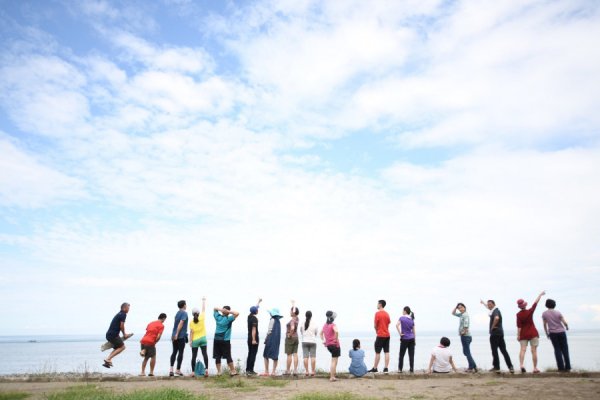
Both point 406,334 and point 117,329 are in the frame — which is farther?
point 406,334

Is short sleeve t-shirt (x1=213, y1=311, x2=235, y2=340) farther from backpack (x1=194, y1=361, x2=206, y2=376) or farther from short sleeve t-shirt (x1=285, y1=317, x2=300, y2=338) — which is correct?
short sleeve t-shirt (x1=285, y1=317, x2=300, y2=338)

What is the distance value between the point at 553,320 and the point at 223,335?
402 inches

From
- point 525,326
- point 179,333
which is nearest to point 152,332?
point 179,333

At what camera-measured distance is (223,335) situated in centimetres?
1295

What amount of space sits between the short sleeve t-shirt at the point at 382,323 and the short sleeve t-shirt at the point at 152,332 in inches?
275

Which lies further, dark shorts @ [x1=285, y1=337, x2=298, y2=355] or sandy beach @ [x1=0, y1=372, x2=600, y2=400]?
dark shorts @ [x1=285, y1=337, x2=298, y2=355]

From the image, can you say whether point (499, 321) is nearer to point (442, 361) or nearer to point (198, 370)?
point (442, 361)

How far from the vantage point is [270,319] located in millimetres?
13656

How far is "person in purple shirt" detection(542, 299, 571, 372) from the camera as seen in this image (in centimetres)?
1285

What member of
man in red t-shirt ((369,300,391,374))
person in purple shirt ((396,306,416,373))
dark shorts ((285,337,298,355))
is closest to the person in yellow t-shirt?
dark shorts ((285,337,298,355))

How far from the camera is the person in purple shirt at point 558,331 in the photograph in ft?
42.2

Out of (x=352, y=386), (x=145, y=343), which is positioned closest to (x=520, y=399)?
(x=352, y=386)

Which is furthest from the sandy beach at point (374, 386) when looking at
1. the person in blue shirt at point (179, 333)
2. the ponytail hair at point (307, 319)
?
the ponytail hair at point (307, 319)

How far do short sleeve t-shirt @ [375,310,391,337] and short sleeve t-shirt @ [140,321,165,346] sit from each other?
6.98 meters
